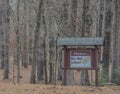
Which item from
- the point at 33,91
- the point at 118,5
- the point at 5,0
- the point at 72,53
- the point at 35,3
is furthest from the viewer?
the point at 5,0

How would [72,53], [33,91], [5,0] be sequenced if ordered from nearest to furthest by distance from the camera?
[33,91]
[72,53]
[5,0]

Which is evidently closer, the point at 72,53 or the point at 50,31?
the point at 72,53

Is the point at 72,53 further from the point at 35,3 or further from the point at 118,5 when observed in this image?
the point at 118,5

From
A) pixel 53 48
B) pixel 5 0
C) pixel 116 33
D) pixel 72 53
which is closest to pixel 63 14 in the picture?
pixel 53 48

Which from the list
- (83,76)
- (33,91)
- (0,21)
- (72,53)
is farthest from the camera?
(0,21)

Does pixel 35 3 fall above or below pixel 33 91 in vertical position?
above

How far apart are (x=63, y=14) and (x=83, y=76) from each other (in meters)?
5.90

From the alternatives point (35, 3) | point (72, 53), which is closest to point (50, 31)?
point (35, 3)

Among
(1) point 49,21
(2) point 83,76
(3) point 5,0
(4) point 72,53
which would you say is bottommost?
(2) point 83,76

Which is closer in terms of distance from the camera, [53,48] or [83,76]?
[83,76]

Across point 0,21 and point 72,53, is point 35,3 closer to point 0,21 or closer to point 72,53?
point 72,53

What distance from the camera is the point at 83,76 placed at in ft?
69.8

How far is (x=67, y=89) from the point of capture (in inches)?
563

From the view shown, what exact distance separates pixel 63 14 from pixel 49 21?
118cm
